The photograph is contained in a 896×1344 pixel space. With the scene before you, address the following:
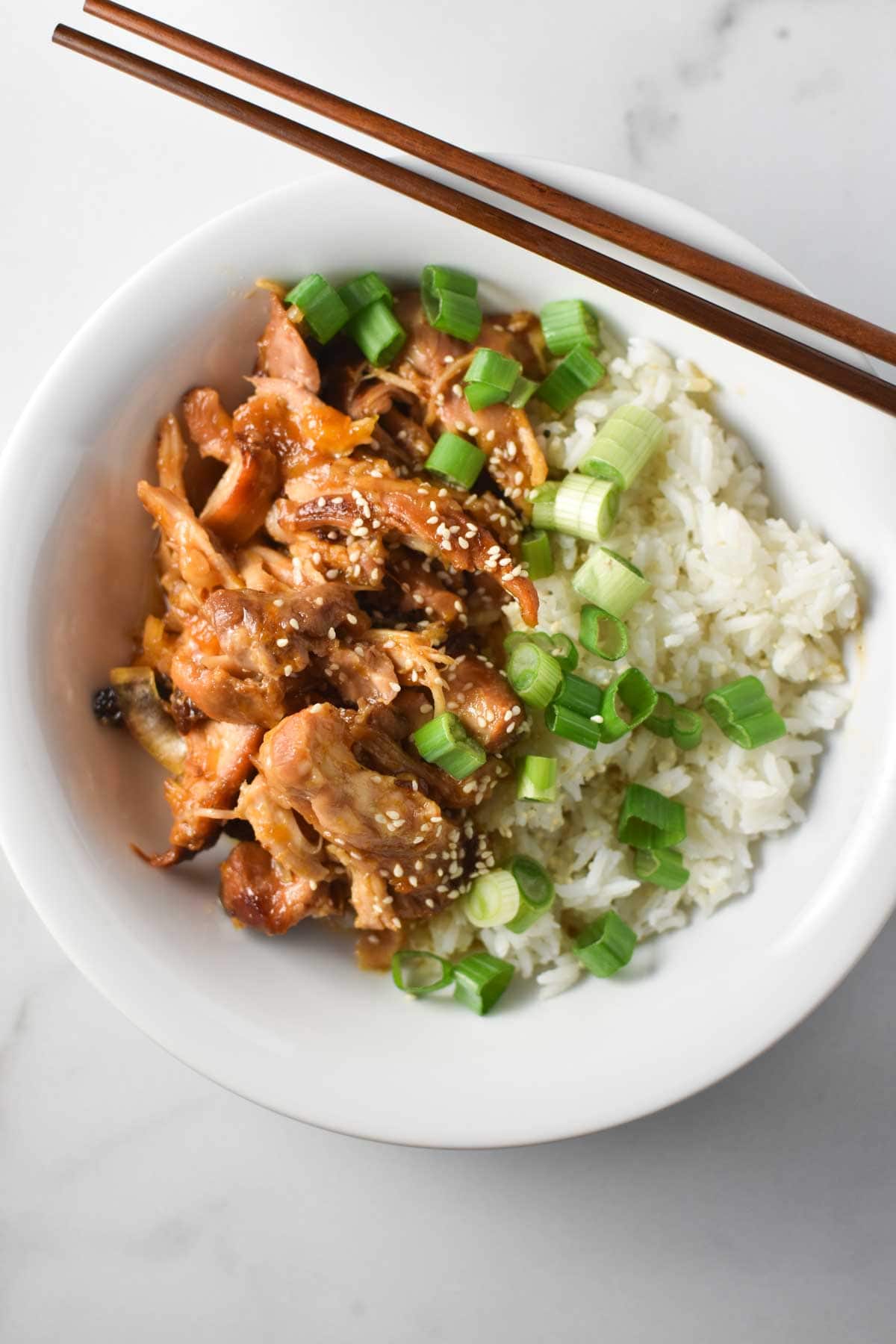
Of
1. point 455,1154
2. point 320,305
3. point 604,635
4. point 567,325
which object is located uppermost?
point 567,325

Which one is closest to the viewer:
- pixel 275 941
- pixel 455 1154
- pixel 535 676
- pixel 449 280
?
pixel 535 676

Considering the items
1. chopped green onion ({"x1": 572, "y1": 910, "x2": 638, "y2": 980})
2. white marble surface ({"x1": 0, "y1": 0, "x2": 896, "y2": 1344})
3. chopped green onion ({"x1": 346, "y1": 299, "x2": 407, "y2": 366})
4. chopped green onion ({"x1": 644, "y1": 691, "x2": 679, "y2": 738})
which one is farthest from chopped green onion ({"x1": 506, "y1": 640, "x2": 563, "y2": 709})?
white marble surface ({"x1": 0, "y1": 0, "x2": 896, "y2": 1344})

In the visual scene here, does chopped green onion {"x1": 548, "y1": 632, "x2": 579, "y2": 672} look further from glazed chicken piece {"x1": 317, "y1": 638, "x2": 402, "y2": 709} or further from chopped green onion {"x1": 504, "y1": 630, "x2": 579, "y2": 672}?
glazed chicken piece {"x1": 317, "y1": 638, "x2": 402, "y2": 709}

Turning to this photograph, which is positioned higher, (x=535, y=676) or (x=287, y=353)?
(x=287, y=353)

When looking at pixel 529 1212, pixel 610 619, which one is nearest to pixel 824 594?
pixel 610 619

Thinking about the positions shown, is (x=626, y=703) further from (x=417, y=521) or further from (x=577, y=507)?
(x=417, y=521)

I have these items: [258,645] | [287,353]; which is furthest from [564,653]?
[287,353]
